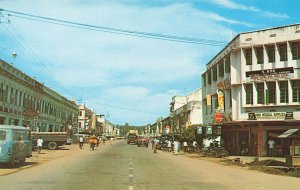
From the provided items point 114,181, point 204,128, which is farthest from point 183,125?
point 114,181

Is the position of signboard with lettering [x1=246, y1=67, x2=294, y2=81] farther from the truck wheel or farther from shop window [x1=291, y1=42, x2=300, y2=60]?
the truck wheel

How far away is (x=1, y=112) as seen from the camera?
43.2 metres

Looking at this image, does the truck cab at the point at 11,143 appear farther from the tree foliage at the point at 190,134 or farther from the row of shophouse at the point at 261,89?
the tree foliage at the point at 190,134

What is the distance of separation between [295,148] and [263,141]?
16.3 metres

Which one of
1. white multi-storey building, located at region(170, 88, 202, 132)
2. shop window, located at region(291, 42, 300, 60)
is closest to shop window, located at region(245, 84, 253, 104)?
shop window, located at region(291, 42, 300, 60)

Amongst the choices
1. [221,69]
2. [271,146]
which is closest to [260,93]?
[271,146]

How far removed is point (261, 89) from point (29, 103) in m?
31.9

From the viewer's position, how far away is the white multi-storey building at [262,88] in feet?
117

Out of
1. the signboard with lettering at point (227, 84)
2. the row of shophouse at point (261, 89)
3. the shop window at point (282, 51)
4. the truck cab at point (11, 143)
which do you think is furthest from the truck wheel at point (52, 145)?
the shop window at point (282, 51)

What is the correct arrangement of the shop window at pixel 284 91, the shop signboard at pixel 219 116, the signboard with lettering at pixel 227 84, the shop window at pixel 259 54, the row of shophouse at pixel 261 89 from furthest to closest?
the shop signboard at pixel 219 116, the signboard with lettering at pixel 227 84, the shop window at pixel 259 54, the shop window at pixel 284 91, the row of shophouse at pixel 261 89

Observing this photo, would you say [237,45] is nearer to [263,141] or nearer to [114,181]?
[263,141]

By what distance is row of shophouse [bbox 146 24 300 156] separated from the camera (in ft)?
117

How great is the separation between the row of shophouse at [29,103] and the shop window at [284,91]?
2724 centimetres

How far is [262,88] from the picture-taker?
37.5 m
